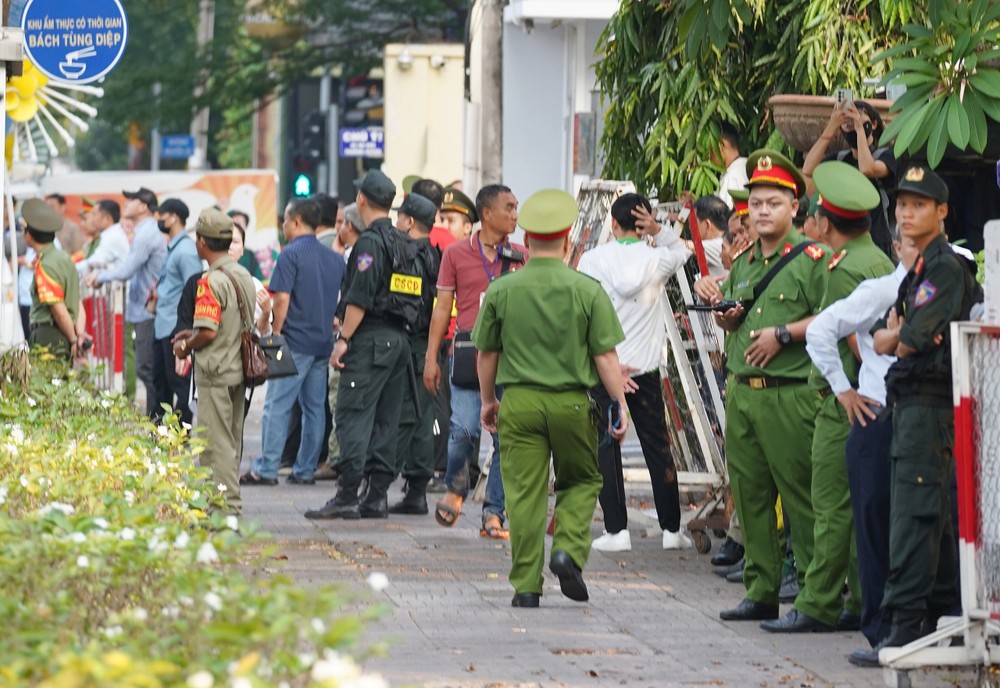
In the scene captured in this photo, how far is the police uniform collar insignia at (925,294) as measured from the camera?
22.5 feet

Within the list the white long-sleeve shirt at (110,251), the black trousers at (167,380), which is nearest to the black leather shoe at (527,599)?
the black trousers at (167,380)

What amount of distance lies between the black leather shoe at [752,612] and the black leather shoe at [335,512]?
3.95 metres

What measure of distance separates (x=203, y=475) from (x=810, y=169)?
12.1ft

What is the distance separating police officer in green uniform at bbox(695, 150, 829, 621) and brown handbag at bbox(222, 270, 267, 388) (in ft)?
11.0

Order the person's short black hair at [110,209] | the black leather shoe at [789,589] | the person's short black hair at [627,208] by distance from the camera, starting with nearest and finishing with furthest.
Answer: the black leather shoe at [789,589]
the person's short black hair at [627,208]
the person's short black hair at [110,209]

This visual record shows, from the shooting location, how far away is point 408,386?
40.2 feet

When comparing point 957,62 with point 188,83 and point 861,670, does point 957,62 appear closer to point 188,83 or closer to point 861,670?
point 861,670

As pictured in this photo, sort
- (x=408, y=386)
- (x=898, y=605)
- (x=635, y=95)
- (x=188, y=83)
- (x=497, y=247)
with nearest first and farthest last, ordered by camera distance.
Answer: (x=898, y=605) → (x=497, y=247) → (x=408, y=386) → (x=635, y=95) → (x=188, y=83)

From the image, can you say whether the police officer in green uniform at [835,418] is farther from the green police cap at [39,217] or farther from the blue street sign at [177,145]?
the blue street sign at [177,145]

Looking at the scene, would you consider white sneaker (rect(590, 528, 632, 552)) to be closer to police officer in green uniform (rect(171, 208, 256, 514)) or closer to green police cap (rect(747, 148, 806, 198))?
police officer in green uniform (rect(171, 208, 256, 514))

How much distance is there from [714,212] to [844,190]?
10.3ft

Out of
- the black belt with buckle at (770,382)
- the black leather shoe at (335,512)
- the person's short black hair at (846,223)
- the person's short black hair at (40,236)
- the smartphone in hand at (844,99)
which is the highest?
the smartphone in hand at (844,99)

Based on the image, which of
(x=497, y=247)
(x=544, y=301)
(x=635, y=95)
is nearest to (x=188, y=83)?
(x=635, y=95)

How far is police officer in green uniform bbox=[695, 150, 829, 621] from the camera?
820 centimetres
